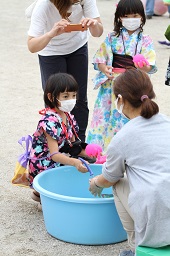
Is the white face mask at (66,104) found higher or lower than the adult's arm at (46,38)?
lower

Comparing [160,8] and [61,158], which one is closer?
[61,158]

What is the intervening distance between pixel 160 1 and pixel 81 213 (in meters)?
9.45

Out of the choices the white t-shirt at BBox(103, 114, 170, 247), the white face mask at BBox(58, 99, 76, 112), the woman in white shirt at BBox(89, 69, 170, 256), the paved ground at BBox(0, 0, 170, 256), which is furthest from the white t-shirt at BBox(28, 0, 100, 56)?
the white t-shirt at BBox(103, 114, 170, 247)

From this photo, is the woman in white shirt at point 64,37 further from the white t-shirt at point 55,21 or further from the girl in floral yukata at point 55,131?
the girl in floral yukata at point 55,131

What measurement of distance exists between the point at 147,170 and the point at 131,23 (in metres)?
1.75

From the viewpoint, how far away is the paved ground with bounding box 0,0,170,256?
3.24 meters

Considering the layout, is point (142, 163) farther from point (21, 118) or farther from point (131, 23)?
point (21, 118)

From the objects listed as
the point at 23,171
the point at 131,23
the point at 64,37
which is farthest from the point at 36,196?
the point at 131,23

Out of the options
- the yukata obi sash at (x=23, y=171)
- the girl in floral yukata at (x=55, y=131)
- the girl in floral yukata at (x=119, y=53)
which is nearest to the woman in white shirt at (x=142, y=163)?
the girl in floral yukata at (x=55, y=131)

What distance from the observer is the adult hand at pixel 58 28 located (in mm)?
3748

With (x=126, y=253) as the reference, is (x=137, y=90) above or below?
above

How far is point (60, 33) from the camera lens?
3822 millimetres

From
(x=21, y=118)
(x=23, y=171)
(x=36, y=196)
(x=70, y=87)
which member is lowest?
(x=21, y=118)

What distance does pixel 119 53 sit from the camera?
436 cm
